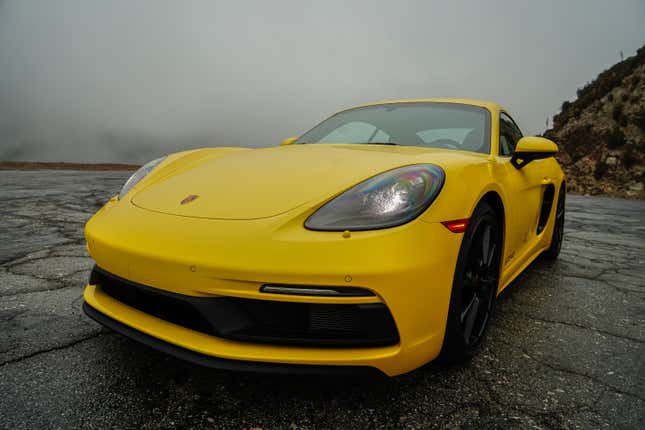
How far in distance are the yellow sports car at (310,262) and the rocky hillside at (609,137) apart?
53.6 feet

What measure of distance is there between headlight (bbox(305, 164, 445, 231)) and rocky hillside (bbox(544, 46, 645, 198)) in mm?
16411

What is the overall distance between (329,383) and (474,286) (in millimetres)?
642

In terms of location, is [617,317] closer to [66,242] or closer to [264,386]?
[264,386]

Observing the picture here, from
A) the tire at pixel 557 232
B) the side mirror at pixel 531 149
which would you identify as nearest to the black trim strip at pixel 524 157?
the side mirror at pixel 531 149

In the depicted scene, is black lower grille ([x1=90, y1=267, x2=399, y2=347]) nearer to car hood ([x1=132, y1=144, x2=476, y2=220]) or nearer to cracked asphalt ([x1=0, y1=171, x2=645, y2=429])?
cracked asphalt ([x1=0, y1=171, x2=645, y2=429])

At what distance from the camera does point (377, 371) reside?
1333mm

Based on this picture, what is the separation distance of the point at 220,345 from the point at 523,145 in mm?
1662

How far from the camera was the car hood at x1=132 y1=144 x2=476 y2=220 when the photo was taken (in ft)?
5.02

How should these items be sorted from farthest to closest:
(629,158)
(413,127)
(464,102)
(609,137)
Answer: (609,137) < (629,158) < (464,102) < (413,127)

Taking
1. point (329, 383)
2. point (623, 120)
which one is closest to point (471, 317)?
point (329, 383)

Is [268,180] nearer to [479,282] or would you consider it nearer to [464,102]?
[479,282]

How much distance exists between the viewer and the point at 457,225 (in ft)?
4.89

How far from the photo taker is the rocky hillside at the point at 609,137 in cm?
1597

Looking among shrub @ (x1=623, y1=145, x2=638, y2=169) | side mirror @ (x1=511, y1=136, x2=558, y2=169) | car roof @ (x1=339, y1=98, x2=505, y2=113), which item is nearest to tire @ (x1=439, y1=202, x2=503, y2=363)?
side mirror @ (x1=511, y1=136, x2=558, y2=169)
